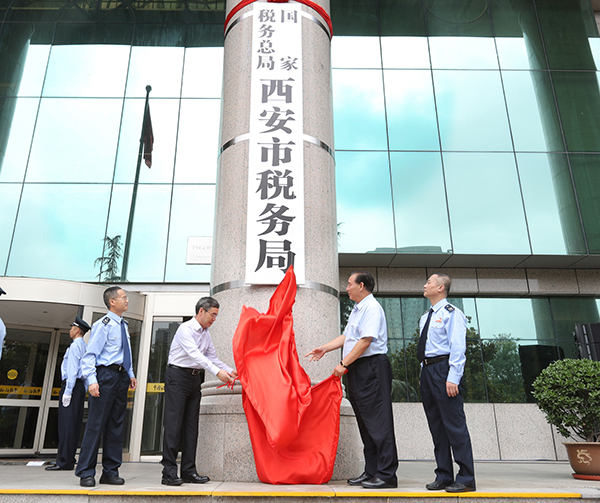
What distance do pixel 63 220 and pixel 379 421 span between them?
30.8 feet

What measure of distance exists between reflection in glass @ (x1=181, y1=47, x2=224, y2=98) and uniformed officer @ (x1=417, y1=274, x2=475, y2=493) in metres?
9.68

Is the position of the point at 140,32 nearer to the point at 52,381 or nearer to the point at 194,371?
the point at 52,381

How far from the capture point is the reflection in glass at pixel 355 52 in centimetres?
1255

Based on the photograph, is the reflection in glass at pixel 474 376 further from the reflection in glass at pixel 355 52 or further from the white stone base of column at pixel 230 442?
the reflection in glass at pixel 355 52

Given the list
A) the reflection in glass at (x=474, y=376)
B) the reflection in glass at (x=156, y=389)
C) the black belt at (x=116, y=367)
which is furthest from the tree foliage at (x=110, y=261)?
the reflection in glass at (x=474, y=376)

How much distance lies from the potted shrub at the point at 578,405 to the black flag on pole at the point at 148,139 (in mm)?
9491

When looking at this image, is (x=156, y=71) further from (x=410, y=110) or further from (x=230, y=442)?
(x=230, y=442)

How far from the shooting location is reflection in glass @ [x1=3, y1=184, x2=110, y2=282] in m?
10.8

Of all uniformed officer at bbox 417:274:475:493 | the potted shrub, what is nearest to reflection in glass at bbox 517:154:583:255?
the potted shrub

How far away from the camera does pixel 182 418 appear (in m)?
4.41

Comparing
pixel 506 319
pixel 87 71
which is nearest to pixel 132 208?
pixel 87 71

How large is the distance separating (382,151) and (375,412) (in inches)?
328

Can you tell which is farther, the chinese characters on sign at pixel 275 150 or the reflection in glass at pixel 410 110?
the reflection in glass at pixel 410 110

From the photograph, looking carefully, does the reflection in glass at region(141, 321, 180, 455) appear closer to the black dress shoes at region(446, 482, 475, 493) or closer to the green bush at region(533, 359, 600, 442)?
the green bush at region(533, 359, 600, 442)
